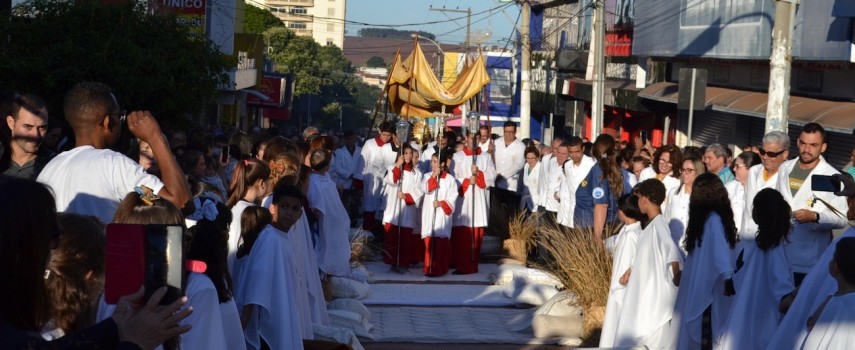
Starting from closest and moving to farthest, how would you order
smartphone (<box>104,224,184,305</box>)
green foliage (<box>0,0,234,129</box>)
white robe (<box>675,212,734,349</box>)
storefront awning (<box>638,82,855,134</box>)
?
smartphone (<box>104,224,184,305</box>), white robe (<box>675,212,734,349</box>), green foliage (<box>0,0,234,129</box>), storefront awning (<box>638,82,855,134</box>)

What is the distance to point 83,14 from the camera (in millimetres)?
13656

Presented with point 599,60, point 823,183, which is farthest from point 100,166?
point 599,60

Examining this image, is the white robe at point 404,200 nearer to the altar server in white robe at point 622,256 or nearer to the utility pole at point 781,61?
the utility pole at point 781,61

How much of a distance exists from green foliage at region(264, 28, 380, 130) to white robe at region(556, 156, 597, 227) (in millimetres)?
41582

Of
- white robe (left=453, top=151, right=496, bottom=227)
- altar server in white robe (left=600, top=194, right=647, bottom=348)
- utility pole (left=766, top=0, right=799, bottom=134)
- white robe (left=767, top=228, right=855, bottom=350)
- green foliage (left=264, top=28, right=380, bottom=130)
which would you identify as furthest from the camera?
green foliage (left=264, top=28, right=380, bottom=130)

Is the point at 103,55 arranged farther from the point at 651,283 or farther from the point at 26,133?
the point at 26,133

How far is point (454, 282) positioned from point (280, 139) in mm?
6478

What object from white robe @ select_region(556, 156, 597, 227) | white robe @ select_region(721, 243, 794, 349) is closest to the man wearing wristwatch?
white robe @ select_region(721, 243, 794, 349)

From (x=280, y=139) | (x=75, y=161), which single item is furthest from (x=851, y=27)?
(x=75, y=161)

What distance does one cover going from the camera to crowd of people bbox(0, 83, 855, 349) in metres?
3.96

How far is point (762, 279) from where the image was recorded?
335 inches

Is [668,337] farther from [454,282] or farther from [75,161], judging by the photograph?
[454,282]

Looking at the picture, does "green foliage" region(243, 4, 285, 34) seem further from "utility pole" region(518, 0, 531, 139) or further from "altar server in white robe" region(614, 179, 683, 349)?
"altar server in white robe" region(614, 179, 683, 349)

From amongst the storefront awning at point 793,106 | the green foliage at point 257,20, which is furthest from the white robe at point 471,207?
the green foliage at point 257,20
